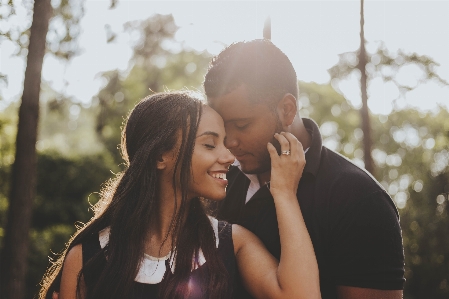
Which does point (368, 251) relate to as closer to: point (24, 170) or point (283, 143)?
point (283, 143)

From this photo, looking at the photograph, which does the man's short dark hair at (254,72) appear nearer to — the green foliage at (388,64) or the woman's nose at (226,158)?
the woman's nose at (226,158)

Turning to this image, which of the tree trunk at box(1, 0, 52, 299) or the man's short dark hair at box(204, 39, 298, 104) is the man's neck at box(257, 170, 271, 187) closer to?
the man's short dark hair at box(204, 39, 298, 104)

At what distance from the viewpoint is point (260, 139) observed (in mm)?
3492

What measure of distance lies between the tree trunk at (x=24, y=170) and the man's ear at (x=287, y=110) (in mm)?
2327

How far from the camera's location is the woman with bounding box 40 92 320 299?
2877 mm

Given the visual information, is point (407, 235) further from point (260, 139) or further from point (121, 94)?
point (260, 139)

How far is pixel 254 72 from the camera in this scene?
357 centimetres

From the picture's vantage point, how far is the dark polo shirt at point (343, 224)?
2.96 metres

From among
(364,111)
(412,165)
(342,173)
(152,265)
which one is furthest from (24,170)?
(412,165)

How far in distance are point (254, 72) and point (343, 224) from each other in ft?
3.97

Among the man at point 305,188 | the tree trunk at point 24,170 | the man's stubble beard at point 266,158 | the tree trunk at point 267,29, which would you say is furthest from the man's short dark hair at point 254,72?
the tree trunk at point 24,170

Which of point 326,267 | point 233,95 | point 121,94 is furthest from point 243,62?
point 121,94

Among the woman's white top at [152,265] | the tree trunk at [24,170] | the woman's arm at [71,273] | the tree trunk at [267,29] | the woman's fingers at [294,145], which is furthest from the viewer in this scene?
the tree trunk at [267,29]

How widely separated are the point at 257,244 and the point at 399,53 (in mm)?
14440
